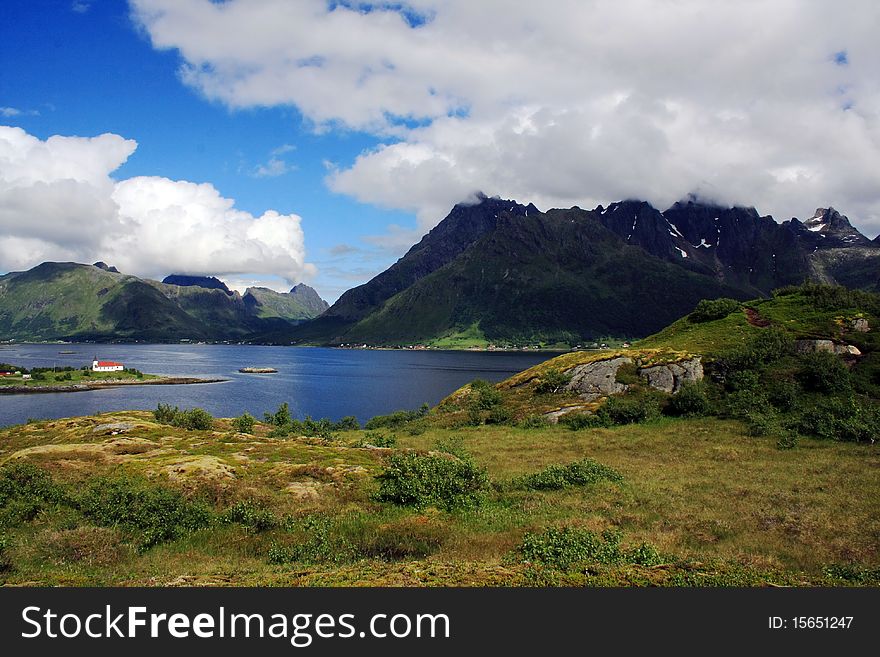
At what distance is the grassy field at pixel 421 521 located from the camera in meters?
14.9

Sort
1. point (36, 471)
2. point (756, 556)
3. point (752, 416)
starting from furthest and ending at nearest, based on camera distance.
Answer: point (752, 416) < point (36, 471) < point (756, 556)

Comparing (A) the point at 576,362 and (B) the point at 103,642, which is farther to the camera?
(A) the point at 576,362

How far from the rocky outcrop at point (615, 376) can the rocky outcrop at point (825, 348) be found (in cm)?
1315

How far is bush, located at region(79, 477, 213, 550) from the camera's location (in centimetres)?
2007

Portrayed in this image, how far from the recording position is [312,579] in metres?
13.8

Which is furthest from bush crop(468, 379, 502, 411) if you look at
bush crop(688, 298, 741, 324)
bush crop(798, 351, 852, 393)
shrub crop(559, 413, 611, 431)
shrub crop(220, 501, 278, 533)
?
shrub crop(220, 501, 278, 533)

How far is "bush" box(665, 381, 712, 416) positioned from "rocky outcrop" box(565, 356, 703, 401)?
14.2ft

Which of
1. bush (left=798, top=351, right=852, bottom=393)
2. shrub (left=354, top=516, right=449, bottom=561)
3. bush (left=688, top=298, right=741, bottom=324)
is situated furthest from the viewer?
bush (left=688, top=298, right=741, bottom=324)

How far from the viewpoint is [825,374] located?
58625 mm

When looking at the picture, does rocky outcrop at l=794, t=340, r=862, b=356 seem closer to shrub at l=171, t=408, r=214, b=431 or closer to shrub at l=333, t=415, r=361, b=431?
shrub at l=333, t=415, r=361, b=431

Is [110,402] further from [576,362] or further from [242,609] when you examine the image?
[242,609]

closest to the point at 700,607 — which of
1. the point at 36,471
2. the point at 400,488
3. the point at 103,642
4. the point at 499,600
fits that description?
the point at 499,600

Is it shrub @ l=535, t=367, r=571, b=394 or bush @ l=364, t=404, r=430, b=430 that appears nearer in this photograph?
shrub @ l=535, t=367, r=571, b=394

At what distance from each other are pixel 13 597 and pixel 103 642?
335 cm
